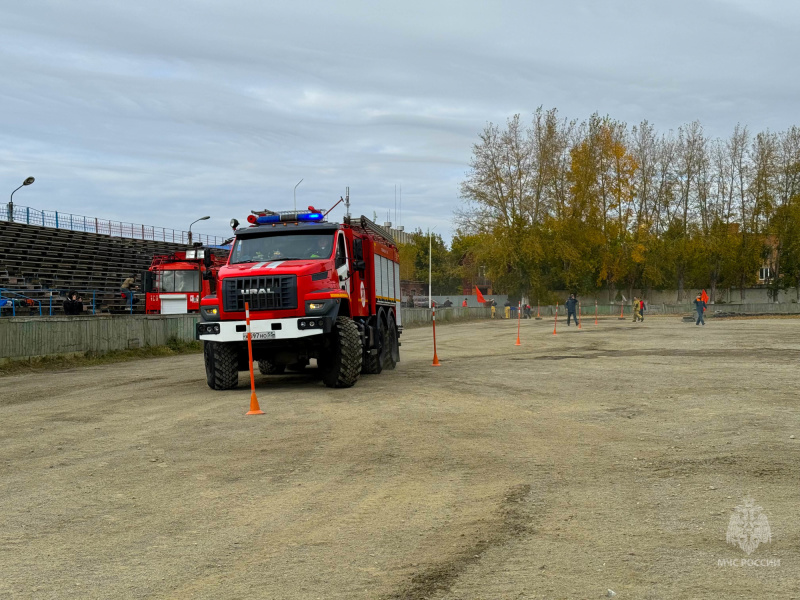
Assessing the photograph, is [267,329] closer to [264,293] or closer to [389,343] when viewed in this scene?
[264,293]

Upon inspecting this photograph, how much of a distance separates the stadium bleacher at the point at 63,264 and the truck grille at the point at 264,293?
69.9 ft

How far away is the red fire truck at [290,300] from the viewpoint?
45.8ft

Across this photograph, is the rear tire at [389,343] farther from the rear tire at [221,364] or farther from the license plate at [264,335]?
the license plate at [264,335]

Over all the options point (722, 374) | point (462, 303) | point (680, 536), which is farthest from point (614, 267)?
point (680, 536)

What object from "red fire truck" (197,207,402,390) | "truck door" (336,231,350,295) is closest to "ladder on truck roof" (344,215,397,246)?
"red fire truck" (197,207,402,390)

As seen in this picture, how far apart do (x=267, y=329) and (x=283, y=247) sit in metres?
1.96

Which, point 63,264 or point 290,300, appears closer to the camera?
point 290,300

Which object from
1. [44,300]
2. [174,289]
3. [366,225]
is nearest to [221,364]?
[366,225]

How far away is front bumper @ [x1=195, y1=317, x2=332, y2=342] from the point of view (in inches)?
542

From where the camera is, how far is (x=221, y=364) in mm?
14461

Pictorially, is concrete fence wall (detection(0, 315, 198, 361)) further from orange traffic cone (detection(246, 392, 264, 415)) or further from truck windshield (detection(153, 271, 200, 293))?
orange traffic cone (detection(246, 392, 264, 415))

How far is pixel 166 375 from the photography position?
18797 millimetres

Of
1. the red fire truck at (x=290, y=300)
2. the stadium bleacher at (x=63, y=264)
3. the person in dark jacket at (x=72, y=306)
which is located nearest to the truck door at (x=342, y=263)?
the red fire truck at (x=290, y=300)

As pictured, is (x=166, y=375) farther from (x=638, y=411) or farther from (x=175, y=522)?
(x=175, y=522)
